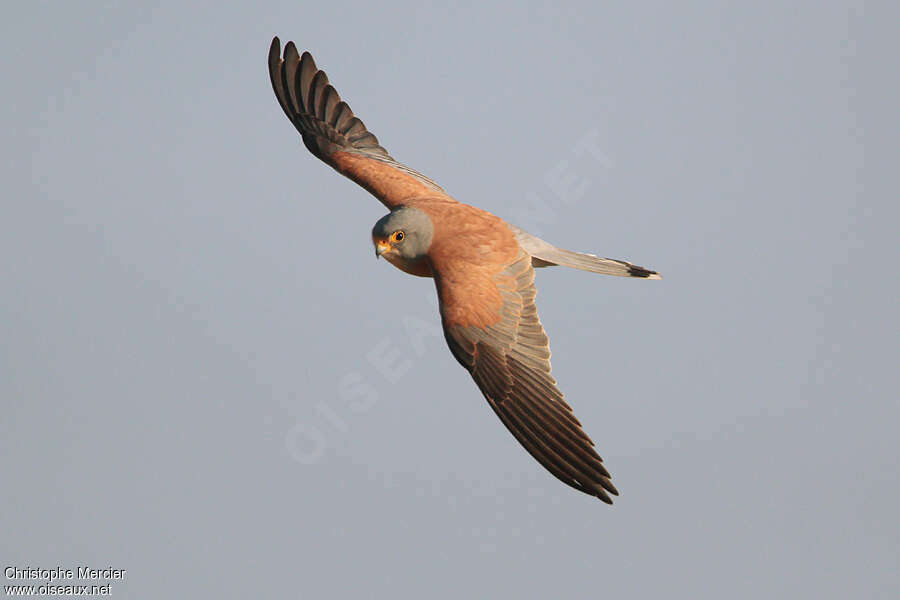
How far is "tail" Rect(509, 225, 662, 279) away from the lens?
29.3ft

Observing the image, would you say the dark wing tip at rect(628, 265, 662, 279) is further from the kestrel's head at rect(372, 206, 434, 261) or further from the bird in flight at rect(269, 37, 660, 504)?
the kestrel's head at rect(372, 206, 434, 261)

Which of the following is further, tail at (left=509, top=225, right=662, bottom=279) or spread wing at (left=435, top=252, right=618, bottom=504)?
tail at (left=509, top=225, right=662, bottom=279)

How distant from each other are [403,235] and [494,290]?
95 cm

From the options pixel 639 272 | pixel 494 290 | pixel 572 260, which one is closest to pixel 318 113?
pixel 572 260

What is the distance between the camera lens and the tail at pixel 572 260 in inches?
352

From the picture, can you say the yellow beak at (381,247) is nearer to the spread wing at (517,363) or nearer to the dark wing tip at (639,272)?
the spread wing at (517,363)

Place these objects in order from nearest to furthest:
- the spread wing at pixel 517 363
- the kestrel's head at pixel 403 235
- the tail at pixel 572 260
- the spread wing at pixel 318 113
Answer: the spread wing at pixel 517 363 → the kestrel's head at pixel 403 235 → the tail at pixel 572 260 → the spread wing at pixel 318 113

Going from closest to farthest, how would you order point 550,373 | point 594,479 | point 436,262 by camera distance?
point 594,479 < point 550,373 < point 436,262

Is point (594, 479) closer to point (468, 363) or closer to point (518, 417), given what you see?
point (518, 417)

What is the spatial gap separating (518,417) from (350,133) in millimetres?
4326

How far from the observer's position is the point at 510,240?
8820 mm

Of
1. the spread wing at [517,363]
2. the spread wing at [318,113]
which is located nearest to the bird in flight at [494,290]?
the spread wing at [517,363]

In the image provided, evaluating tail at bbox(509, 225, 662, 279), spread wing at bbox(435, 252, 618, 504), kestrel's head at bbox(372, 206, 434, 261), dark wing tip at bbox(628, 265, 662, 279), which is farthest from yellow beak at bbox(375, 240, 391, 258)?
dark wing tip at bbox(628, 265, 662, 279)

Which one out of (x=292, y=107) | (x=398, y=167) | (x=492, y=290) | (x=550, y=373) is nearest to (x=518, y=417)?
(x=550, y=373)
